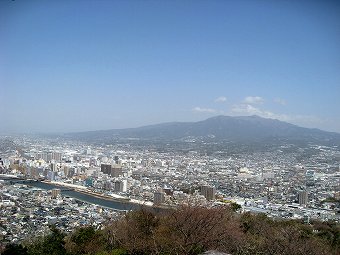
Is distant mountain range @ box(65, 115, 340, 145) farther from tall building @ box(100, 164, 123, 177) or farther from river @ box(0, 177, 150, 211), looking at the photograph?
river @ box(0, 177, 150, 211)

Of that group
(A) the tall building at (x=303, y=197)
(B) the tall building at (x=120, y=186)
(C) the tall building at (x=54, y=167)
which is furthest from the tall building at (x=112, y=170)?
(A) the tall building at (x=303, y=197)

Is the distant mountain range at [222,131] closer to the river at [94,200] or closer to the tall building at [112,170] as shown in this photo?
the tall building at [112,170]

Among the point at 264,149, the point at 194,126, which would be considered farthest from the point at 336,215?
the point at 194,126

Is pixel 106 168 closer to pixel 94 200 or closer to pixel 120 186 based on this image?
pixel 120 186

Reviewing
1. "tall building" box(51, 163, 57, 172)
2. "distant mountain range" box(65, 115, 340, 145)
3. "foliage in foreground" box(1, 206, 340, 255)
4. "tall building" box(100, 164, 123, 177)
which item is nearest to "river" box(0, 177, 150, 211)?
"tall building" box(51, 163, 57, 172)

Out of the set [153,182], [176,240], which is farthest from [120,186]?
[176,240]

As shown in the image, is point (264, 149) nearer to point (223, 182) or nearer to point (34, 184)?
point (223, 182)

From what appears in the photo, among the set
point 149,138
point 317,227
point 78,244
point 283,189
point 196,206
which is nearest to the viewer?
point 196,206
